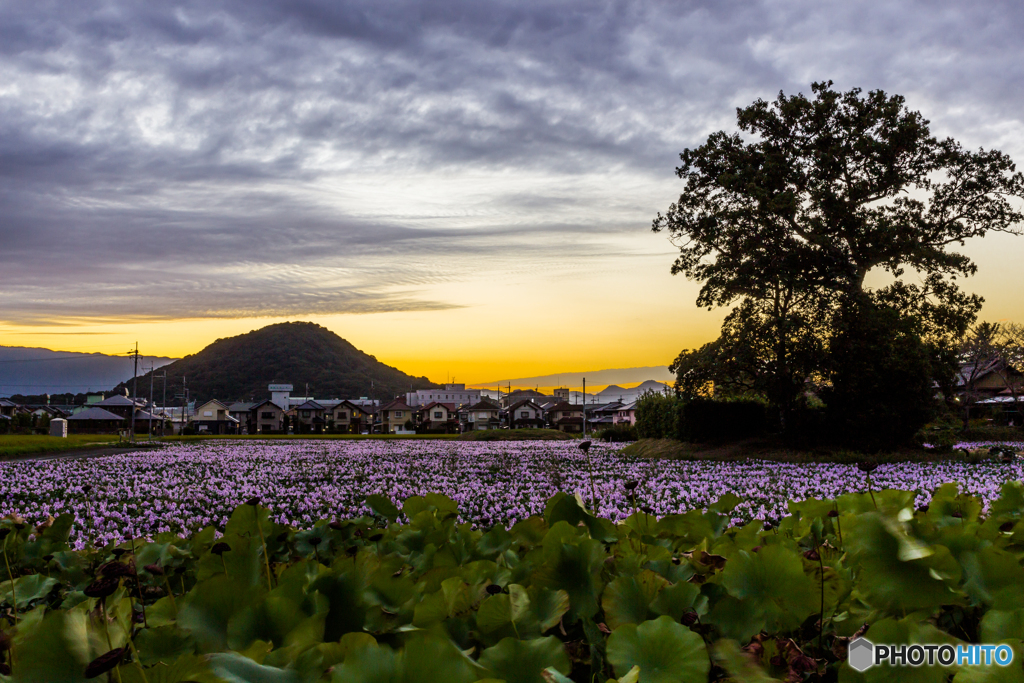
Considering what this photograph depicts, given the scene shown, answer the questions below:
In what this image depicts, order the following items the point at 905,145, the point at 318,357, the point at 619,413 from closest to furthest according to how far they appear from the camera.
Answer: the point at 905,145, the point at 619,413, the point at 318,357

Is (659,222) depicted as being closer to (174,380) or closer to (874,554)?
(874,554)

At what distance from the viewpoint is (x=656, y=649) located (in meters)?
1.12

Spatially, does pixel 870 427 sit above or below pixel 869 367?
below

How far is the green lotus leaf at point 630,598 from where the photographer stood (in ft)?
4.73

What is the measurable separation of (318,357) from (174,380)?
32.5m

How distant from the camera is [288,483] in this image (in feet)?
38.2

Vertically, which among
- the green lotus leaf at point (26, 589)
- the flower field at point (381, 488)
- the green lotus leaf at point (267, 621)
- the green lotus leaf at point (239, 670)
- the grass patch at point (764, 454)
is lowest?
the grass patch at point (764, 454)

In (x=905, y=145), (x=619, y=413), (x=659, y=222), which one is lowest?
(x=619, y=413)

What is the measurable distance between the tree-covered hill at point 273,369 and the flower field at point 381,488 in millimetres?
127518

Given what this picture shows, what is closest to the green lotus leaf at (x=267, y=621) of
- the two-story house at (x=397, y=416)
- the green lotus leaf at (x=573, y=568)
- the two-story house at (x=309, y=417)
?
the green lotus leaf at (x=573, y=568)

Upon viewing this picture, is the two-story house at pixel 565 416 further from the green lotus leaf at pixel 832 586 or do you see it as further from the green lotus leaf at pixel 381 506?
the green lotus leaf at pixel 832 586

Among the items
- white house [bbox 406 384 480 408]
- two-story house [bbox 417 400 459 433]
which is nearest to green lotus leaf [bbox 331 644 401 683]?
two-story house [bbox 417 400 459 433]

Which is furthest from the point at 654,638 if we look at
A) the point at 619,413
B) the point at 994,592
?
the point at 619,413

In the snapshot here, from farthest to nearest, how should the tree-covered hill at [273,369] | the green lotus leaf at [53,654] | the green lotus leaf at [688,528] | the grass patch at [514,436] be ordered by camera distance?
1. the tree-covered hill at [273,369]
2. the grass patch at [514,436]
3. the green lotus leaf at [688,528]
4. the green lotus leaf at [53,654]
